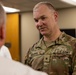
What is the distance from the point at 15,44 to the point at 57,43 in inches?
269

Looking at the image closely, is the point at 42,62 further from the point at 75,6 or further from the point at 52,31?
the point at 75,6

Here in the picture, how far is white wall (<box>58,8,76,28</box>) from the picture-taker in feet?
24.7

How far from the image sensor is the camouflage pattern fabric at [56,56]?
1.90 meters

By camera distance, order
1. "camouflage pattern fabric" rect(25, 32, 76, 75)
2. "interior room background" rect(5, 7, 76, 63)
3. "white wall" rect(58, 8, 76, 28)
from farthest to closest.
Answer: "interior room background" rect(5, 7, 76, 63) → "white wall" rect(58, 8, 76, 28) → "camouflage pattern fabric" rect(25, 32, 76, 75)

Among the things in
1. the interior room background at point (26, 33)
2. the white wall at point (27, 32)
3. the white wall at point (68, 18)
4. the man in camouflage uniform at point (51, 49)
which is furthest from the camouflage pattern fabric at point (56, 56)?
the white wall at point (27, 32)

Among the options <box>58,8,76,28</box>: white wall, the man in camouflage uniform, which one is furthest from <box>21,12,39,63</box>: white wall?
the man in camouflage uniform

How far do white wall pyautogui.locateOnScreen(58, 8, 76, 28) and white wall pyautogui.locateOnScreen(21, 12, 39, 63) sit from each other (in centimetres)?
130

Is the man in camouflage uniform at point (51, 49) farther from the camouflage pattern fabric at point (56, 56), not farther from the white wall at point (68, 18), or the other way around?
the white wall at point (68, 18)

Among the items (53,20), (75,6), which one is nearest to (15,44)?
(75,6)

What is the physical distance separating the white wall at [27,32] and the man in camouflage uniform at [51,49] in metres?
6.33

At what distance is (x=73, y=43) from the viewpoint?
194cm

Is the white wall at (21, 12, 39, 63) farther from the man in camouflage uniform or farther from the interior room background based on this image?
the man in camouflage uniform

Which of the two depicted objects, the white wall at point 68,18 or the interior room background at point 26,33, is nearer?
the white wall at point 68,18

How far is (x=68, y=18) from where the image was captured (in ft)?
25.2
